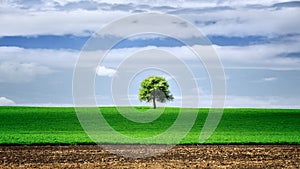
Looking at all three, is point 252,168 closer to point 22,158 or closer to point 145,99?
point 22,158

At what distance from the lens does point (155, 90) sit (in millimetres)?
95750

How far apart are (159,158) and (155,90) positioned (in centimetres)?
7120

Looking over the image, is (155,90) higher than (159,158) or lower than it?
higher

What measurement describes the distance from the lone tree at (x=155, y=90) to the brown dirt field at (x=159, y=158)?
63.5 m

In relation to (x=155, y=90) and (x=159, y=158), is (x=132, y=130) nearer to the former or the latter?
Answer: (x=159, y=158)

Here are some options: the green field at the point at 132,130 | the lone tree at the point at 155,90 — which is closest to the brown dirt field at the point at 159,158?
the green field at the point at 132,130

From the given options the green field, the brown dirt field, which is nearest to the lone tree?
the green field

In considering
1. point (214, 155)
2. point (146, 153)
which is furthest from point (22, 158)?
point (214, 155)

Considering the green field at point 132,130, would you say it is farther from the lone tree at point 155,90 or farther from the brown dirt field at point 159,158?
the lone tree at point 155,90

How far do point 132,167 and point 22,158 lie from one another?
6.59m

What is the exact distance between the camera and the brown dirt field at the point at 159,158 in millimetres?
22125

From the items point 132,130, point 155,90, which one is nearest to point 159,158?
point 132,130

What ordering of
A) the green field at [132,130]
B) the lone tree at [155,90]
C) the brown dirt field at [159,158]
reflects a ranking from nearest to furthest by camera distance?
1. the brown dirt field at [159,158]
2. the green field at [132,130]
3. the lone tree at [155,90]

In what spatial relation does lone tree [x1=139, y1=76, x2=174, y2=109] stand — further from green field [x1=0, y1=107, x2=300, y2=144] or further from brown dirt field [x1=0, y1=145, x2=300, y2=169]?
brown dirt field [x1=0, y1=145, x2=300, y2=169]
